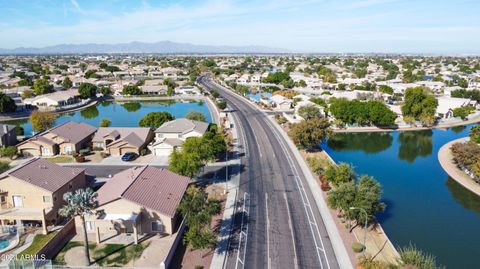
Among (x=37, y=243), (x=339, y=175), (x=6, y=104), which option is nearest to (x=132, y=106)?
(x=6, y=104)

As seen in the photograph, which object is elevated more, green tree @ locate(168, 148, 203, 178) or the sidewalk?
green tree @ locate(168, 148, 203, 178)

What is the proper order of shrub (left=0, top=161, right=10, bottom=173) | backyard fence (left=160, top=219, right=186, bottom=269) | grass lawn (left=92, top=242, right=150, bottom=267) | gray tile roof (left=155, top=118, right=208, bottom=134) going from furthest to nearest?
gray tile roof (left=155, top=118, right=208, bottom=134) < shrub (left=0, top=161, right=10, bottom=173) < grass lawn (left=92, top=242, right=150, bottom=267) < backyard fence (left=160, top=219, right=186, bottom=269)

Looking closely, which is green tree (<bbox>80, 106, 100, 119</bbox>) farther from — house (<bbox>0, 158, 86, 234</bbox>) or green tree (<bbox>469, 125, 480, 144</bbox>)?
green tree (<bbox>469, 125, 480, 144</bbox>)

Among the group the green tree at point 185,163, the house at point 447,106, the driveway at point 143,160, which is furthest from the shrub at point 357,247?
the house at point 447,106

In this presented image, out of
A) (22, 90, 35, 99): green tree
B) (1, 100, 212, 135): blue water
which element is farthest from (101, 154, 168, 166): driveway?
(22, 90, 35, 99): green tree

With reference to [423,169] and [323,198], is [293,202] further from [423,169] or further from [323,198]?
[423,169]
